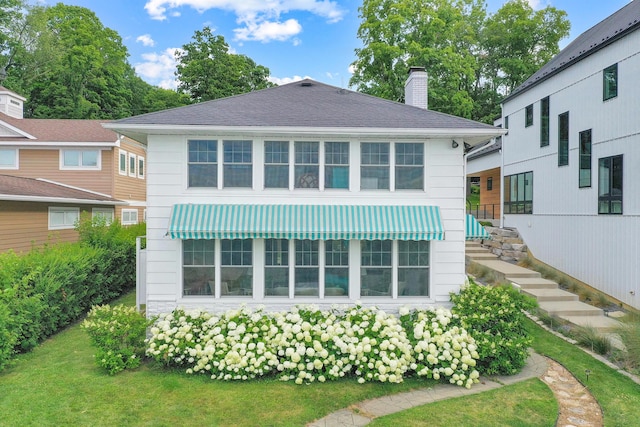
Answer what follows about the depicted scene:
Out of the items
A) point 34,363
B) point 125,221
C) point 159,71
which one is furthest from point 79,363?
point 159,71

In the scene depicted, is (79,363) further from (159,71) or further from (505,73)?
(159,71)

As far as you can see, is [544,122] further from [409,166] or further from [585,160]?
[409,166]

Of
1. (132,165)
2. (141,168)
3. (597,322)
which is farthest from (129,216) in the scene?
(597,322)

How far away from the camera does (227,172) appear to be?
34.8 feet

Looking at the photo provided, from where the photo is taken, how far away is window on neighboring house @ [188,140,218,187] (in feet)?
34.7

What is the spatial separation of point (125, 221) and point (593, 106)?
25647 mm

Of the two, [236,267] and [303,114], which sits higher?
[303,114]

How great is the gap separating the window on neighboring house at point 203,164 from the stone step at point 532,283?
11.7 metres

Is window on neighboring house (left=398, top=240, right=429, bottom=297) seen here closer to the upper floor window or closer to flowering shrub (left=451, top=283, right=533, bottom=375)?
flowering shrub (left=451, top=283, right=533, bottom=375)

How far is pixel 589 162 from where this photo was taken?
1505 cm

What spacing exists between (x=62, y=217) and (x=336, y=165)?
14790mm

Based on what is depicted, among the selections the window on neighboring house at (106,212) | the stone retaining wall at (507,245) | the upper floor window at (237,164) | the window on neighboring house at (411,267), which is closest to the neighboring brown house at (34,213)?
the window on neighboring house at (106,212)

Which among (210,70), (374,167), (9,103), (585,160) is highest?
(210,70)

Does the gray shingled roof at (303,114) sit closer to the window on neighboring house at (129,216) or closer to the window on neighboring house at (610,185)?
the window on neighboring house at (610,185)
